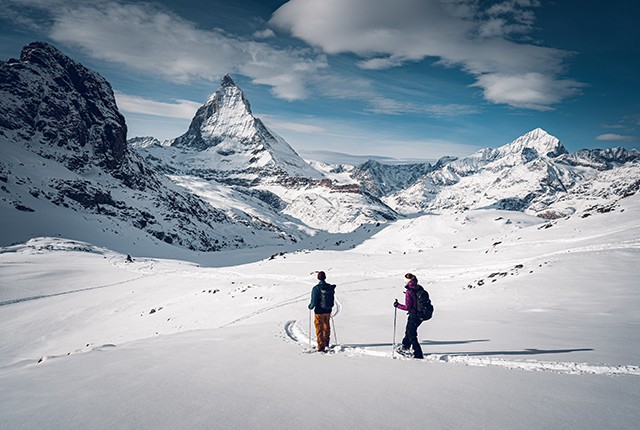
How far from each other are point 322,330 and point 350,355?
3.91 feet

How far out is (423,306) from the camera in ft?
30.5

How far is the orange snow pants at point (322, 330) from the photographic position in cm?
999

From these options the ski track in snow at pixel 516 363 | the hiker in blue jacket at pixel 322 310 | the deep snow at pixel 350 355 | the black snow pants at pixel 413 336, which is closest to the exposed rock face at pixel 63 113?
the deep snow at pixel 350 355

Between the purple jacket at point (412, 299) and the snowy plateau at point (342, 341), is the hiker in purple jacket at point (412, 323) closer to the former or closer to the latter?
the purple jacket at point (412, 299)

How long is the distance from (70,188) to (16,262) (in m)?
68.9

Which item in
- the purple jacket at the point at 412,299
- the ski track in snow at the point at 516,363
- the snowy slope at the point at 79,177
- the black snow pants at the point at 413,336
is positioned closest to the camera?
the ski track in snow at the point at 516,363

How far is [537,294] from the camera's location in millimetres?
17922

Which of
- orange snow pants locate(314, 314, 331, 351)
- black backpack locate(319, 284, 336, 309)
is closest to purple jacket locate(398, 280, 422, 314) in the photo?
black backpack locate(319, 284, 336, 309)

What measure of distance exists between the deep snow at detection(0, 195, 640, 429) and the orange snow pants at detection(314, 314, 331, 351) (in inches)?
25.2

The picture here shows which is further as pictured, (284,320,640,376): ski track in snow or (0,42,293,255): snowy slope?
(0,42,293,255): snowy slope

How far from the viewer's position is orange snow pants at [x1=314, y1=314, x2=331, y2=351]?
999 cm

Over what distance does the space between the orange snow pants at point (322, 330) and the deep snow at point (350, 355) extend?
64 cm

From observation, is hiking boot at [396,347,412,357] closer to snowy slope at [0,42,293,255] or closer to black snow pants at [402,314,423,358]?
black snow pants at [402,314,423,358]

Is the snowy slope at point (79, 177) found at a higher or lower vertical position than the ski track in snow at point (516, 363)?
higher
